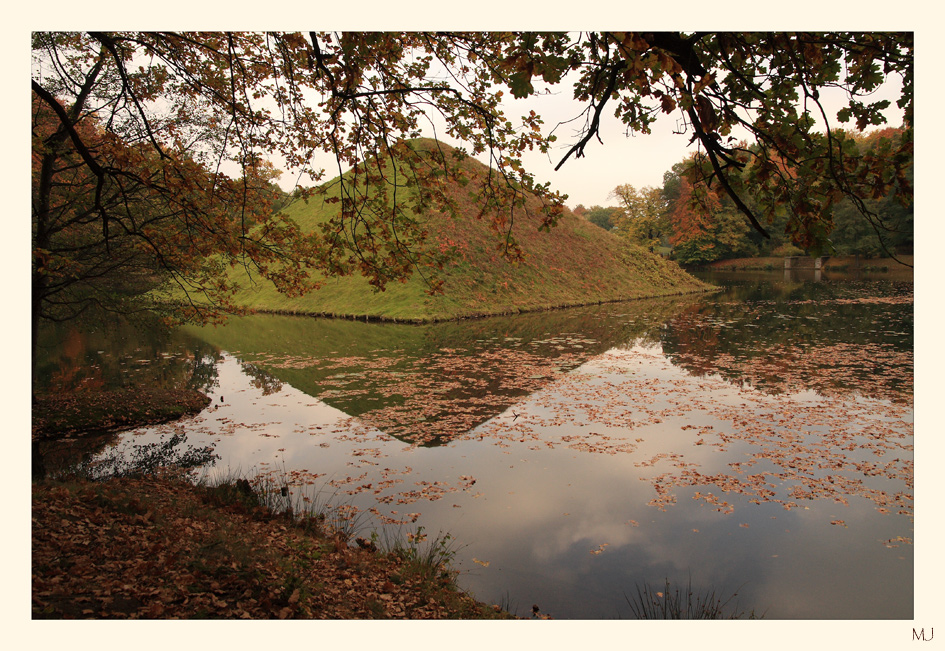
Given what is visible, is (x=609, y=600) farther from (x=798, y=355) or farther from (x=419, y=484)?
(x=798, y=355)

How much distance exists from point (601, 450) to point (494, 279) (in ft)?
92.9

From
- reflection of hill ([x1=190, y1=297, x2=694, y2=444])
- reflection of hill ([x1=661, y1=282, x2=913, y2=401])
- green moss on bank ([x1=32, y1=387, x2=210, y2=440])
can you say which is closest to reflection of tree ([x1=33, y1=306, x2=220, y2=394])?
green moss on bank ([x1=32, y1=387, x2=210, y2=440])

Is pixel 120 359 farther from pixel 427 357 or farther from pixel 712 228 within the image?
pixel 712 228

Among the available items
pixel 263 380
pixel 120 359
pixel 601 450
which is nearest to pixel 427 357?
pixel 263 380

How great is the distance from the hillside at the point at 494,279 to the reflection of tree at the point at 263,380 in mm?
9924

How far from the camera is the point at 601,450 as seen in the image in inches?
382

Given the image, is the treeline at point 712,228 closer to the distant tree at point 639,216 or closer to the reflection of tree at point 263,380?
the distant tree at point 639,216

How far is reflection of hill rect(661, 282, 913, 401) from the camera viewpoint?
14.3 meters

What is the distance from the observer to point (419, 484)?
842 centimetres

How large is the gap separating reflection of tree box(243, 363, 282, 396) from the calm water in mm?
160

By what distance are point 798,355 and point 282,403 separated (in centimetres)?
1645

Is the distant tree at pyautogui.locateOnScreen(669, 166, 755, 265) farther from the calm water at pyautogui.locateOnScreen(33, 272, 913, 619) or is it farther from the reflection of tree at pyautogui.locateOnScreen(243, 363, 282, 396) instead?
the reflection of tree at pyautogui.locateOnScreen(243, 363, 282, 396)

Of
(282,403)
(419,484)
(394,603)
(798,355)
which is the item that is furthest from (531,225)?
(394,603)

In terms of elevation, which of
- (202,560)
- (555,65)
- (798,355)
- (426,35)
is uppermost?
(426,35)
